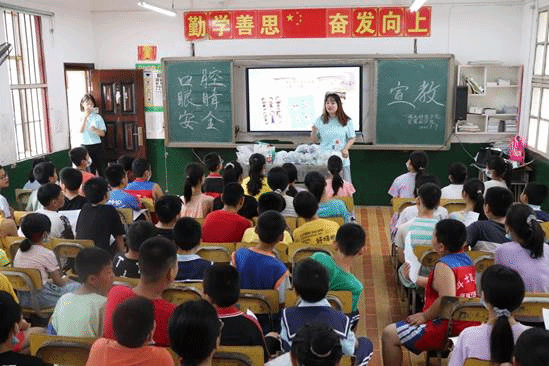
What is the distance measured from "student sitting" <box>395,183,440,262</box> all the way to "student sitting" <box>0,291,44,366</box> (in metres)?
2.52

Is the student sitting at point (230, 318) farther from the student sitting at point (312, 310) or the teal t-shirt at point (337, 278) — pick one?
the teal t-shirt at point (337, 278)

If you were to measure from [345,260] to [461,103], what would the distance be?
5249mm

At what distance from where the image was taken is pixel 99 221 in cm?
405

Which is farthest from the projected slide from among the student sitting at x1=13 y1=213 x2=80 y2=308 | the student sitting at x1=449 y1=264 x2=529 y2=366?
the student sitting at x1=449 y1=264 x2=529 y2=366

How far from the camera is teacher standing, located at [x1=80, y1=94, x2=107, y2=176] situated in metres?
8.23

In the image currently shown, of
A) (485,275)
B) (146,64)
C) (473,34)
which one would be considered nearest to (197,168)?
(485,275)

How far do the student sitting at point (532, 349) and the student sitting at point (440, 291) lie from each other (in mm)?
1008

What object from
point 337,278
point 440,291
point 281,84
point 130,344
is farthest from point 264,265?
point 281,84

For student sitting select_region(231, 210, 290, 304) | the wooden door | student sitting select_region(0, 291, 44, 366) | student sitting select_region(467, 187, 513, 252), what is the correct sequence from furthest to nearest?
the wooden door
student sitting select_region(467, 187, 513, 252)
student sitting select_region(231, 210, 290, 304)
student sitting select_region(0, 291, 44, 366)

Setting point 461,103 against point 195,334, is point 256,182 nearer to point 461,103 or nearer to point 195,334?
point 195,334

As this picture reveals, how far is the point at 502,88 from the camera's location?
306 inches

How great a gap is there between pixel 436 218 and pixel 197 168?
2.09m

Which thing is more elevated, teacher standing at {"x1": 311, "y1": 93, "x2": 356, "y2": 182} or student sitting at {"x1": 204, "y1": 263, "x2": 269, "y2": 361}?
teacher standing at {"x1": 311, "y1": 93, "x2": 356, "y2": 182}

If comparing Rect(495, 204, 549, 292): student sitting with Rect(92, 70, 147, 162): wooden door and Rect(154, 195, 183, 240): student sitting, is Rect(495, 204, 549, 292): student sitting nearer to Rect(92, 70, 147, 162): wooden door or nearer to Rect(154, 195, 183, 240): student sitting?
Rect(154, 195, 183, 240): student sitting
